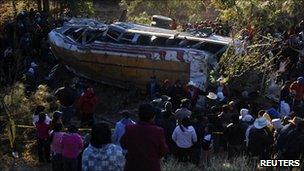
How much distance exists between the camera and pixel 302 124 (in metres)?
8.59

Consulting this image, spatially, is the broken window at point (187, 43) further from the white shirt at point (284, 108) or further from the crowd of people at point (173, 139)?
the white shirt at point (284, 108)

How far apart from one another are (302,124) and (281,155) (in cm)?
69

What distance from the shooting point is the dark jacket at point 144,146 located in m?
6.23

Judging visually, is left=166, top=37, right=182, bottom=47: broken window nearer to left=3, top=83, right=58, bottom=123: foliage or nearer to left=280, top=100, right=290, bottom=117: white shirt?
left=3, top=83, right=58, bottom=123: foliage

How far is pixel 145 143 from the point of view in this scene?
623cm

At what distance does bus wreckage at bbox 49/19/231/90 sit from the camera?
15109 millimetres

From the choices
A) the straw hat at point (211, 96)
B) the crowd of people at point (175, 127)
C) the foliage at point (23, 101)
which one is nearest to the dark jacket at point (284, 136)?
the crowd of people at point (175, 127)

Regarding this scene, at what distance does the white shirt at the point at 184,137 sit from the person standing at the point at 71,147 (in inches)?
73.0

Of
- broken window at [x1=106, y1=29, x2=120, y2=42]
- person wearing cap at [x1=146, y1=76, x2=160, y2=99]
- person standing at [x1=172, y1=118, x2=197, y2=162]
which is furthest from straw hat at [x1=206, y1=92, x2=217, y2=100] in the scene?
person standing at [x1=172, y1=118, x2=197, y2=162]

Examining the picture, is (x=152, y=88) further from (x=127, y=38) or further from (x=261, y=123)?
(x=261, y=123)

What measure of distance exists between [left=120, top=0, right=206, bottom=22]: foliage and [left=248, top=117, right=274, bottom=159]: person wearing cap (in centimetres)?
2097

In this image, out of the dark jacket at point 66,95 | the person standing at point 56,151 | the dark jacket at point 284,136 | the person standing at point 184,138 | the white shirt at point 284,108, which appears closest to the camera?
the dark jacket at point 284,136

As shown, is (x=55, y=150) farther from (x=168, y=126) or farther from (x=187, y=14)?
(x=187, y=14)

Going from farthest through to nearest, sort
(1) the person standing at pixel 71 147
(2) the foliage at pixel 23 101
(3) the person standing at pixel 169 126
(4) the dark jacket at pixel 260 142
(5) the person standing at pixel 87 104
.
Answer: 1. (2) the foliage at pixel 23 101
2. (5) the person standing at pixel 87 104
3. (3) the person standing at pixel 169 126
4. (4) the dark jacket at pixel 260 142
5. (1) the person standing at pixel 71 147
